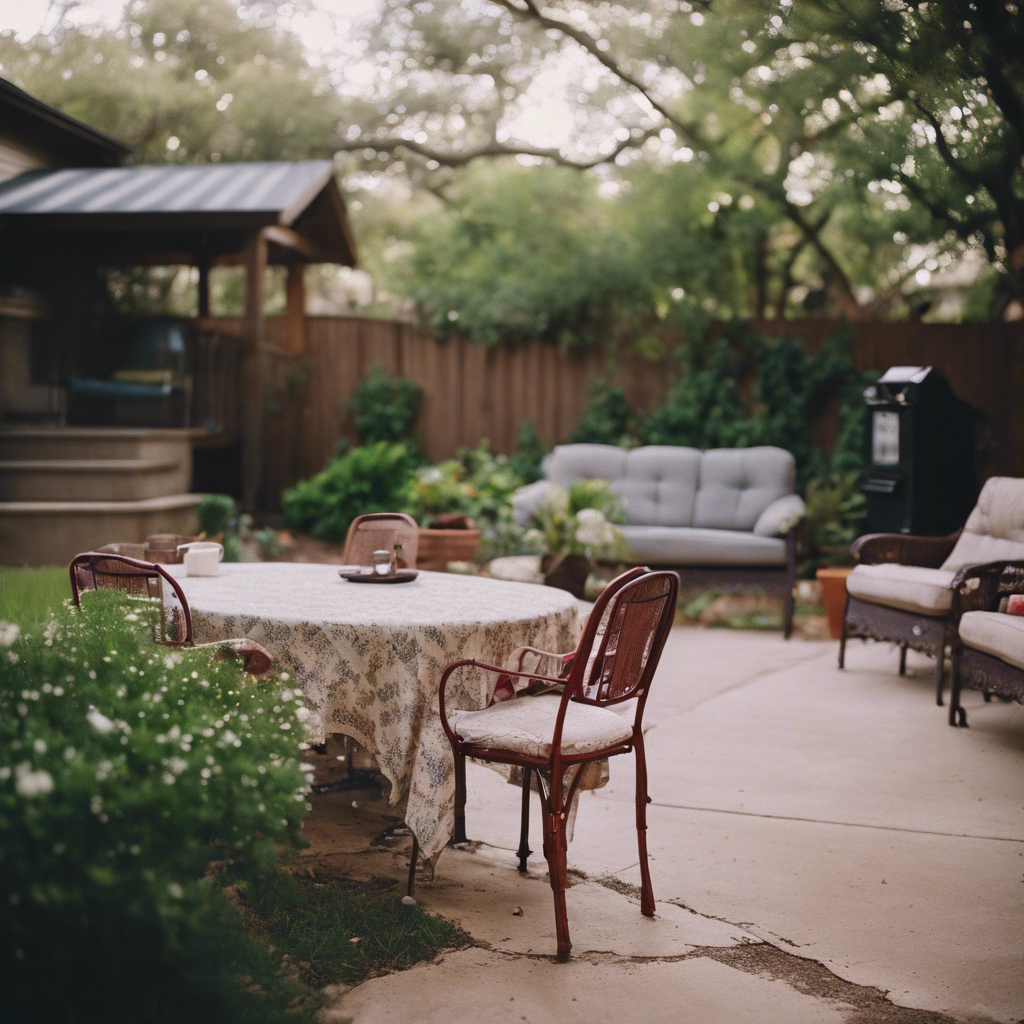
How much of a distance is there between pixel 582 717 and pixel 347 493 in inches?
260

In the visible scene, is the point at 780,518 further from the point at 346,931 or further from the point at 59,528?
the point at 346,931

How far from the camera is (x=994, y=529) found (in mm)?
5973

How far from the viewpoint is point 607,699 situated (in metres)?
2.97

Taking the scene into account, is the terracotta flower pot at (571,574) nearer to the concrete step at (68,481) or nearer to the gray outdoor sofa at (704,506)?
the gray outdoor sofa at (704,506)

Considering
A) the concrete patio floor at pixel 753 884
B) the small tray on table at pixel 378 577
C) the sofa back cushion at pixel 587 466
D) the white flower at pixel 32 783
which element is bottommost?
the concrete patio floor at pixel 753 884

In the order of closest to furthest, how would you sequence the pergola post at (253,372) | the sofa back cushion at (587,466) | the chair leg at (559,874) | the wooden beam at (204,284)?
the chair leg at (559,874), the sofa back cushion at (587,466), the pergola post at (253,372), the wooden beam at (204,284)

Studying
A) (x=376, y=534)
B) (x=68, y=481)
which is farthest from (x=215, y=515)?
(x=376, y=534)

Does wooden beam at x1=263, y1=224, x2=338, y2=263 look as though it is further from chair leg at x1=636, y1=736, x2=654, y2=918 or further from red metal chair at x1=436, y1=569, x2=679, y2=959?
chair leg at x1=636, y1=736, x2=654, y2=918

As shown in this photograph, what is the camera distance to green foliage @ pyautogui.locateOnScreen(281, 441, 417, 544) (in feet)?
30.7

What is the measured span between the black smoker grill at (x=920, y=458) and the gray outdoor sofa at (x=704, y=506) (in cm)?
69

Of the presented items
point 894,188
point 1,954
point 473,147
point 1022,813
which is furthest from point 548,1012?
point 473,147

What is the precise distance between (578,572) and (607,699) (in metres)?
3.01

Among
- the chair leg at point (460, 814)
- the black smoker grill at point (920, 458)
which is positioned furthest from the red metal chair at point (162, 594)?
the black smoker grill at point (920, 458)

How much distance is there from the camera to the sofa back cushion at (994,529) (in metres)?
5.80
